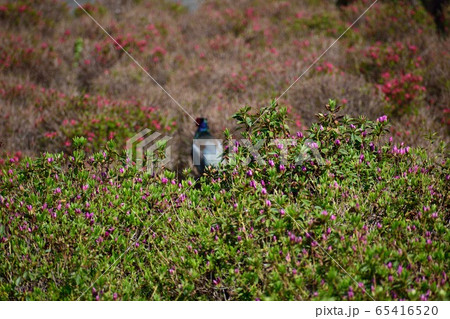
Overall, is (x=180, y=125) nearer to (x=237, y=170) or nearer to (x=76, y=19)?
(x=237, y=170)

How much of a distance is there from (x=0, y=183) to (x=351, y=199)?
2.55 m

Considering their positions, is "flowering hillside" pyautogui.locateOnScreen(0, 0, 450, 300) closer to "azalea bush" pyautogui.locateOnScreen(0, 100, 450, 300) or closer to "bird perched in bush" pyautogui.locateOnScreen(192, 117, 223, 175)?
"azalea bush" pyautogui.locateOnScreen(0, 100, 450, 300)

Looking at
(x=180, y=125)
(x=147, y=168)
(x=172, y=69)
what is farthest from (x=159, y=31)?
(x=147, y=168)

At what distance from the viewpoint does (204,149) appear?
5258 mm

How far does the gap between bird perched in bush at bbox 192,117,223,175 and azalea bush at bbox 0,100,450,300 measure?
151 centimetres

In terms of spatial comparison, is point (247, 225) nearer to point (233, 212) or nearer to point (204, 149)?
point (233, 212)

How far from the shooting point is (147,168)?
3.66 m

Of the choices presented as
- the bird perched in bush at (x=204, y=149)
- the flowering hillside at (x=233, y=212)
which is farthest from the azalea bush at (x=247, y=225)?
the bird perched in bush at (x=204, y=149)

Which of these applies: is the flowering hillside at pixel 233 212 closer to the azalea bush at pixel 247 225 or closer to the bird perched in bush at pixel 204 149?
the azalea bush at pixel 247 225

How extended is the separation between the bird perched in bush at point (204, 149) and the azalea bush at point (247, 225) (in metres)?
1.51

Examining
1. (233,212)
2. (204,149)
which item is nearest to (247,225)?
(233,212)

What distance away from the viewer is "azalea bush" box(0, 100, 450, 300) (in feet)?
8.13

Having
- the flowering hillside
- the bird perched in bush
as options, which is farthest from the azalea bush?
the bird perched in bush

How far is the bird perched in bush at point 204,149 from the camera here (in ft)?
16.6
